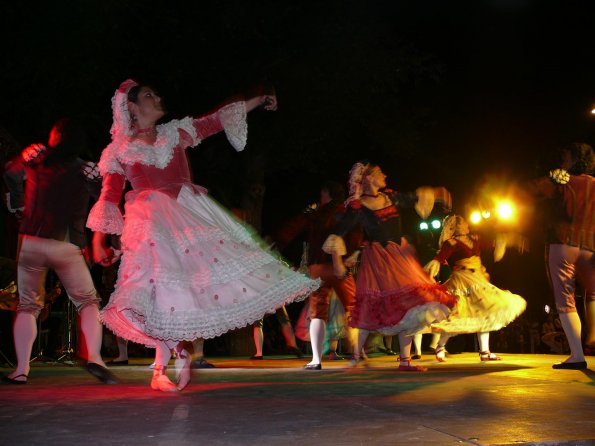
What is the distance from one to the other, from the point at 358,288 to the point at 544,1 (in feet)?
34.7

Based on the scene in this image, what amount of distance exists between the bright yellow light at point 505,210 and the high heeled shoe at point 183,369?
3796 millimetres

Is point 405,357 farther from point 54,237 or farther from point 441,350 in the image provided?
point 54,237

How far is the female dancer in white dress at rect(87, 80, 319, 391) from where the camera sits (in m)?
4.79

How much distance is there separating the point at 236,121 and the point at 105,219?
1184mm

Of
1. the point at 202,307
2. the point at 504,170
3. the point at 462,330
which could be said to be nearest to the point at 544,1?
the point at 504,170

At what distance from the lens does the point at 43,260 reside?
607 cm

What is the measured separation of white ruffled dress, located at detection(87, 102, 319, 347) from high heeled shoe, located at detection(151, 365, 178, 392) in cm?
19

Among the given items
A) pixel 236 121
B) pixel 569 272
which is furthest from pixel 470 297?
pixel 236 121

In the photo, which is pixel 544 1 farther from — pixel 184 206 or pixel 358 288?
pixel 184 206

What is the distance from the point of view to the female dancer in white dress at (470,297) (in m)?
9.55

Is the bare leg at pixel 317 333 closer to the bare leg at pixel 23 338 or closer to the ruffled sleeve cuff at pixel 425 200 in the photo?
the ruffled sleeve cuff at pixel 425 200

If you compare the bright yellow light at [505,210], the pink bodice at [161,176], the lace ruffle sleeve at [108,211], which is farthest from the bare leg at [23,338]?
the bright yellow light at [505,210]

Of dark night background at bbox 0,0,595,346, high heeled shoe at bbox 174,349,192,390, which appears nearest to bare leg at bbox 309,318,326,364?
high heeled shoe at bbox 174,349,192,390

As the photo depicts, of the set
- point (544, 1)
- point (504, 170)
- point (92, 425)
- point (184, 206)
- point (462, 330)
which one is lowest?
point (92, 425)
